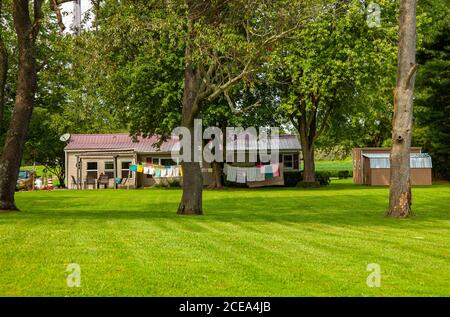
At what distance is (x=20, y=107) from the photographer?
21.5 metres

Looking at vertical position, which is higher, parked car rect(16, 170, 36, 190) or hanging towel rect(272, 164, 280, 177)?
hanging towel rect(272, 164, 280, 177)

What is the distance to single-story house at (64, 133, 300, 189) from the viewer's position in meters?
51.0

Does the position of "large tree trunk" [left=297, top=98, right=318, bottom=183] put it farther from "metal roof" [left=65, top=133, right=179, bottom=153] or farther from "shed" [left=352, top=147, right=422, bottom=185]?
"metal roof" [left=65, top=133, right=179, bottom=153]

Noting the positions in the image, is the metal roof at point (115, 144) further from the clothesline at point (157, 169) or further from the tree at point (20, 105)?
the tree at point (20, 105)

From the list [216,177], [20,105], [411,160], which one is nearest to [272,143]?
[216,177]

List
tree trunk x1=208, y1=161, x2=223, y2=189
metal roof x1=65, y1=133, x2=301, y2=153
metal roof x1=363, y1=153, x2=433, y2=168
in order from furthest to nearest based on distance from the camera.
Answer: metal roof x1=65, y1=133, x2=301, y2=153 < tree trunk x1=208, y1=161, x2=223, y2=189 < metal roof x1=363, y1=153, x2=433, y2=168

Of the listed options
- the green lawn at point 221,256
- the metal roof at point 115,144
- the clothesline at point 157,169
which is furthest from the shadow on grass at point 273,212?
the metal roof at point 115,144

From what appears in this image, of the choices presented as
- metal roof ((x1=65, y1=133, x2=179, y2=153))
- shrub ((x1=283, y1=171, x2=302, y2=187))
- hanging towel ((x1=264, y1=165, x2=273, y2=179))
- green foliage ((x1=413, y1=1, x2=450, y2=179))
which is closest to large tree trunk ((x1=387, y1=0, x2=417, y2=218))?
green foliage ((x1=413, y1=1, x2=450, y2=179))

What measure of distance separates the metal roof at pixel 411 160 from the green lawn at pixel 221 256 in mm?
26677

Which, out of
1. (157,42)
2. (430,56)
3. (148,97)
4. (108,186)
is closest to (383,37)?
(430,56)

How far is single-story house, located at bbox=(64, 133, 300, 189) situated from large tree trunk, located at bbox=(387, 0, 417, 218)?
31.0 metres

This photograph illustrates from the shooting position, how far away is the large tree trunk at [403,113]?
19453mm

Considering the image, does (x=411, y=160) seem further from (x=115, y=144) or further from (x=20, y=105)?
(x=20, y=105)
